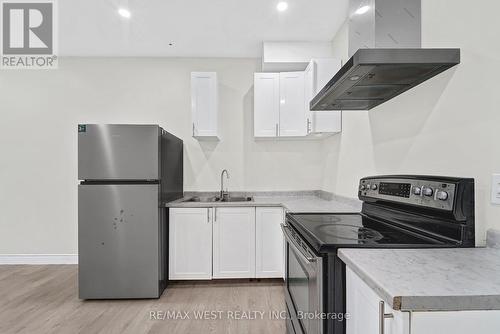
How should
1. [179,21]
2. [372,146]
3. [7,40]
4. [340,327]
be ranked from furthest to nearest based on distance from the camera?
[7,40]
[179,21]
[372,146]
[340,327]

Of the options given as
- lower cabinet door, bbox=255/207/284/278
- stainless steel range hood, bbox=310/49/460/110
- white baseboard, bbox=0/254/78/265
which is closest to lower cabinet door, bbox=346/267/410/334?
stainless steel range hood, bbox=310/49/460/110

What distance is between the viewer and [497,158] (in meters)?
1.03

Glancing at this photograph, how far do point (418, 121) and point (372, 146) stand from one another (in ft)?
1.89

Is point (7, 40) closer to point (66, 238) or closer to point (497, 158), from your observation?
point (66, 238)

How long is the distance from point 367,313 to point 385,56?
3.50 ft

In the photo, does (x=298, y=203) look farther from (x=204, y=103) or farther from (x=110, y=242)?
(x=110, y=242)

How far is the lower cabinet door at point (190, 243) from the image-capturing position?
272 centimetres

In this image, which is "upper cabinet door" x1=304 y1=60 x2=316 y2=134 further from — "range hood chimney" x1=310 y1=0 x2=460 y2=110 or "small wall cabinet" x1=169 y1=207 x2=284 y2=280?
"small wall cabinet" x1=169 y1=207 x2=284 y2=280

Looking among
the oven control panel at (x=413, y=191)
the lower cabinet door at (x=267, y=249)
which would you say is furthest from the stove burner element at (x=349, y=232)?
the lower cabinet door at (x=267, y=249)

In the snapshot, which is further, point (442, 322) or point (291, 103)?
point (291, 103)

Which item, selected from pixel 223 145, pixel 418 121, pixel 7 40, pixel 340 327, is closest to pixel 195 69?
pixel 223 145

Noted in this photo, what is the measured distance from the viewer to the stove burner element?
118 centimetres

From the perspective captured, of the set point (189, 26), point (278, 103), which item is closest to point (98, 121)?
point (189, 26)

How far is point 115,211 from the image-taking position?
2426 mm
